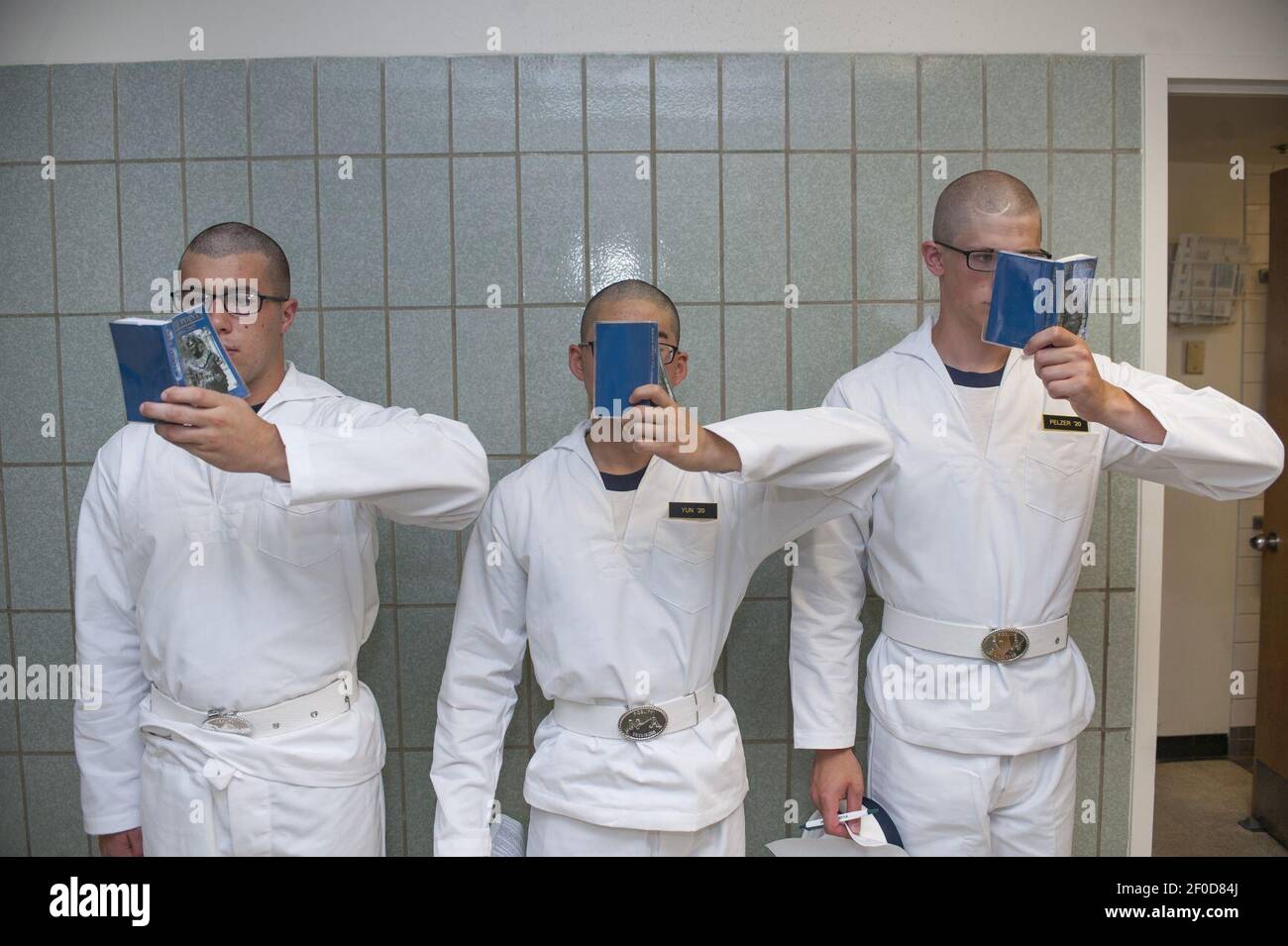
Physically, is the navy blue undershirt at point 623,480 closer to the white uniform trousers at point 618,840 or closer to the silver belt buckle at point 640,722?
the silver belt buckle at point 640,722

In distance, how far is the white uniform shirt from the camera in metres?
1.80

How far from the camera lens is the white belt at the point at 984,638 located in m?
1.81

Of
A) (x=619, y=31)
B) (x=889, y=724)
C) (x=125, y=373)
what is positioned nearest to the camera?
Answer: (x=125, y=373)

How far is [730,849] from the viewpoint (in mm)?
1758

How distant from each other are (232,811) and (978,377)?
5.61 ft

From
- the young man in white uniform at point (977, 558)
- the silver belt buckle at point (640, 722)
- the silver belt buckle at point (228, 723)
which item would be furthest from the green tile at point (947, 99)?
the silver belt buckle at point (228, 723)

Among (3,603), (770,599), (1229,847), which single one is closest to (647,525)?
(770,599)

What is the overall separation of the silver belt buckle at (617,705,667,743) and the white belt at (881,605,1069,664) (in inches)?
22.3

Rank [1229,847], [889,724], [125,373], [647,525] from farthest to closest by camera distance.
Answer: [1229,847] < [889,724] < [647,525] < [125,373]

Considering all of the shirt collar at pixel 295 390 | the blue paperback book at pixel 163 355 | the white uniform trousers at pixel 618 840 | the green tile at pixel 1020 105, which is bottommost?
the white uniform trousers at pixel 618 840

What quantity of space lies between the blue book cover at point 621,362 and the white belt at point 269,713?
790mm

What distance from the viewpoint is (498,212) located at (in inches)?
92.4

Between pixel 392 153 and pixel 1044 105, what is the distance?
1719mm

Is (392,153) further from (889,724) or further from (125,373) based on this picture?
(889,724)
